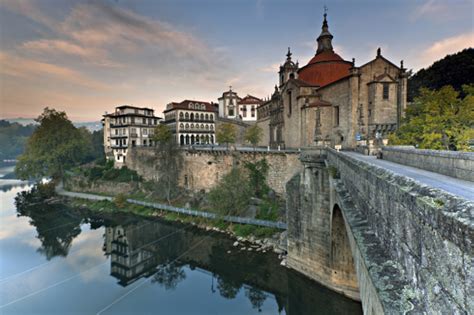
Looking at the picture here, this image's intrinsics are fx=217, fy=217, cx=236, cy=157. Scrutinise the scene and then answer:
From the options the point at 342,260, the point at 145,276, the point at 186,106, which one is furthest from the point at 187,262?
the point at 186,106

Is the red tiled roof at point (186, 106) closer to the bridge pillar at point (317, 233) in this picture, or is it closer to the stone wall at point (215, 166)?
the stone wall at point (215, 166)

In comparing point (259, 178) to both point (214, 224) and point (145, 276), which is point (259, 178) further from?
point (145, 276)

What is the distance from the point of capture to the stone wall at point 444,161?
4.25m

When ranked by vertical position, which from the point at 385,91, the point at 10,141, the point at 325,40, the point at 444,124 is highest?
the point at 325,40

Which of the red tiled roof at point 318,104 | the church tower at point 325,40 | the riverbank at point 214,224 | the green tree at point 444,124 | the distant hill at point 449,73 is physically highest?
the church tower at point 325,40

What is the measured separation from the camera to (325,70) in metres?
31.8

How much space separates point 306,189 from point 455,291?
42.7 feet

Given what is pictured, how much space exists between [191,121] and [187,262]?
115ft

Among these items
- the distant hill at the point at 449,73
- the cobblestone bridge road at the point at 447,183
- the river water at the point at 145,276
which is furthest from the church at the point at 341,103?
the distant hill at the point at 449,73

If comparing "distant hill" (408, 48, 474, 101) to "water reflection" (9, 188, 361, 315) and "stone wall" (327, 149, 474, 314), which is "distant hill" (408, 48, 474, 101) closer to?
"water reflection" (9, 188, 361, 315)

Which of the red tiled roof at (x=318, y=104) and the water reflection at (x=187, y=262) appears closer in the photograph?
the water reflection at (x=187, y=262)

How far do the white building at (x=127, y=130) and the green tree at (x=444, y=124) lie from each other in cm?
4276

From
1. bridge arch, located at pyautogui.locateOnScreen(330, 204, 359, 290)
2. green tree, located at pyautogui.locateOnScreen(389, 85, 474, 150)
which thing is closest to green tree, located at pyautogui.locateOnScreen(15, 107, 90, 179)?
bridge arch, located at pyautogui.locateOnScreen(330, 204, 359, 290)

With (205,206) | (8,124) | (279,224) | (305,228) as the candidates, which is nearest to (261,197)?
(279,224)
